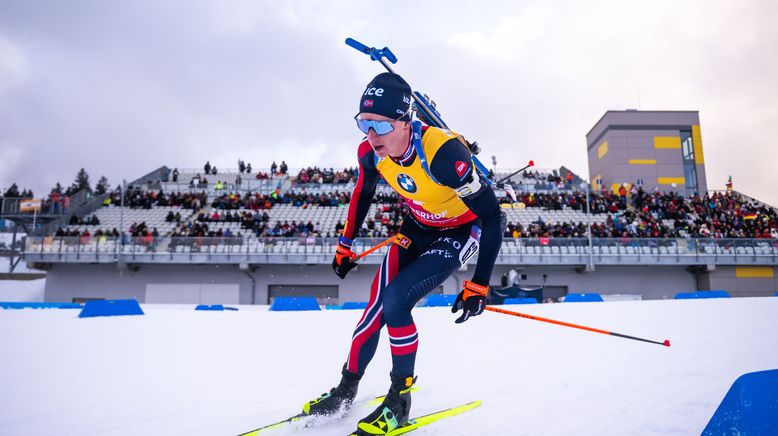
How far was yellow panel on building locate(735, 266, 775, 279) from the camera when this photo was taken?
24922 millimetres

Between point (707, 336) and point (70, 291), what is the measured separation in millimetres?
29587

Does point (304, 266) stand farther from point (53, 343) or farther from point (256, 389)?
point (256, 389)

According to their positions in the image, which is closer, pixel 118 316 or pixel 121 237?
pixel 118 316

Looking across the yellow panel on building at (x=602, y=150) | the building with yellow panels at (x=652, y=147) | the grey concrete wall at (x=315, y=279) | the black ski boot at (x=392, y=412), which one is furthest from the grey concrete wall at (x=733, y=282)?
the black ski boot at (x=392, y=412)

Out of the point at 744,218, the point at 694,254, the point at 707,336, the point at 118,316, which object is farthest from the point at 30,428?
the point at 744,218

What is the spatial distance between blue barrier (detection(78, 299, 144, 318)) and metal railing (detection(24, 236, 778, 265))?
46.5 ft

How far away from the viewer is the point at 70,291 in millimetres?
26516

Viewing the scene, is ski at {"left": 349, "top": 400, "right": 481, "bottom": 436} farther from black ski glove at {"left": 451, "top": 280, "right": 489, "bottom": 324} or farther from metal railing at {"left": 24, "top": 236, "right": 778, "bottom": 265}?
metal railing at {"left": 24, "top": 236, "right": 778, "bottom": 265}

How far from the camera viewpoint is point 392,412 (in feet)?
9.09

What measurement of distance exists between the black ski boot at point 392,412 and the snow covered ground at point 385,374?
148 mm

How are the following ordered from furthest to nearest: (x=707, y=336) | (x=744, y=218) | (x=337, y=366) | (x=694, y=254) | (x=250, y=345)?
(x=744, y=218)
(x=694, y=254)
(x=250, y=345)
(x=707, y=336)
(x=337, y=366)

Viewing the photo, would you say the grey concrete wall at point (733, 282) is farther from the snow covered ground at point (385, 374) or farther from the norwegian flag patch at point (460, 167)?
the norwegian flag patch at point (460, 167)

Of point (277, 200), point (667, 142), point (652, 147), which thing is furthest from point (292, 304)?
point (667, 142)

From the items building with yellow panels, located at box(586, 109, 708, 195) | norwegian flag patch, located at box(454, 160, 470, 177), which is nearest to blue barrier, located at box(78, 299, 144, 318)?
norwegian flag patch, located at box(454, 160, 470, 177)
